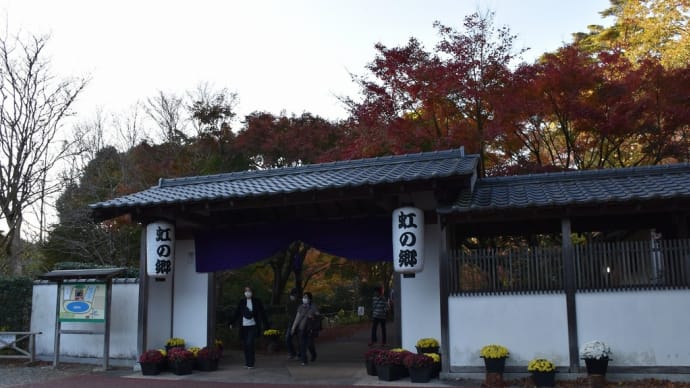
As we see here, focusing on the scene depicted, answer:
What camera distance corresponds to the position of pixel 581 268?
934 cm

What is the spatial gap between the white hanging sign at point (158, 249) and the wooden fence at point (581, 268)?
18.9 feet

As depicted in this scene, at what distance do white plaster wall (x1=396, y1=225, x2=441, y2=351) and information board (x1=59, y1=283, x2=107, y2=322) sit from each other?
20.2 feet

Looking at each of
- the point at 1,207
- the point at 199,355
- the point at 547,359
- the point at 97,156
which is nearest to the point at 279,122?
the point at 97,156

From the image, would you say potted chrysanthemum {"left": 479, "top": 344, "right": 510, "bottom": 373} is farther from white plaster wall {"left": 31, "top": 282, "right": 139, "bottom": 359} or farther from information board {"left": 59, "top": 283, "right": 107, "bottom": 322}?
information board {"left": 59, "top": 283, "right": 107, "bottom": 322}

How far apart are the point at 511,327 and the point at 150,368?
6.76 meters

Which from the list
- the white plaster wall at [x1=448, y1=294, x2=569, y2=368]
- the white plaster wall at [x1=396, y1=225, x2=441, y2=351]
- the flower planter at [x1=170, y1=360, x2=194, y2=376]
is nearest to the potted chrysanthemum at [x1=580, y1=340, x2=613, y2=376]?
the white plaster wall at [x1=448, y1=294, x2=569, y2=368]

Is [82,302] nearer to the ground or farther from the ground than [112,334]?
farther from the ground

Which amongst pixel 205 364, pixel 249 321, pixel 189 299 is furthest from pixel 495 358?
pixel 189 299

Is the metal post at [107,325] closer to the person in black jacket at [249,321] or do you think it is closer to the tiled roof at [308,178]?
the tiled roof at [308,178]

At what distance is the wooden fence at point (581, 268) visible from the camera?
29.5ft

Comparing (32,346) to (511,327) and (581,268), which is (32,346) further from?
(581,268)

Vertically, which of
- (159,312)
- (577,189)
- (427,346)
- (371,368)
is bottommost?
(371,368)

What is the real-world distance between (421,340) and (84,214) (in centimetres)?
1337

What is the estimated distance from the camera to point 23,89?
16094 millimetres
